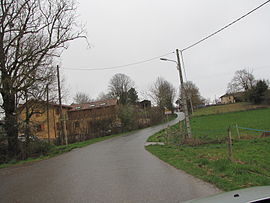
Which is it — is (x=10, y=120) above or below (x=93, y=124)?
above

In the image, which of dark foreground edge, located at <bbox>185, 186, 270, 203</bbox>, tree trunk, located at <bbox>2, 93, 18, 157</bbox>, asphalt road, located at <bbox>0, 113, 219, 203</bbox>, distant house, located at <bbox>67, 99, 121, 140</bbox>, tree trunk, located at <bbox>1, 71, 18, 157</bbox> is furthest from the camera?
distant house, located at <bbox>67, 99, 121, 140</bbox>

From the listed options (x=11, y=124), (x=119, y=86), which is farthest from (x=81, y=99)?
(x=11, y=124)

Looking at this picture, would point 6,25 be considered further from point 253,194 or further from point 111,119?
point 111,119

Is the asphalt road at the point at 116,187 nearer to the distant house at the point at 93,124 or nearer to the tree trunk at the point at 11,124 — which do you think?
the tree trunk at the point at 11,124

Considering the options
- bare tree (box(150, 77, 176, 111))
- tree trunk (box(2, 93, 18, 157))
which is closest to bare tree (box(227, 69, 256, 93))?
bare tree (box(150, 77, 176, 111))

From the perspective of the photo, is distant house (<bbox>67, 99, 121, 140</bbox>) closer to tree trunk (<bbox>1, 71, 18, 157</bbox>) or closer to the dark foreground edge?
tree trunk (<bbox>1, 71, 18, 157</bbox>)

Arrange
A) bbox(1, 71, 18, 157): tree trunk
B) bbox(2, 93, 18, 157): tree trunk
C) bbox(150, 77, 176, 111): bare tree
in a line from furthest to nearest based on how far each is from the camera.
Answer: bbox(150, 77, 176, 111): bare tree, bbox(2, 93, 18, 157): tree trunk, bbox(1, 71, 18, 157): tree trunk

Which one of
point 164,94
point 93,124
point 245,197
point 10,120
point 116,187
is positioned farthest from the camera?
point 164,94

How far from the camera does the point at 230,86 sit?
67.0 m

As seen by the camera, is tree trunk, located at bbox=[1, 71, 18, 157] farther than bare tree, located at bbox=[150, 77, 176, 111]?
No

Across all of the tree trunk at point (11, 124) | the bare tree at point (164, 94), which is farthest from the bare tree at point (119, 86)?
the tree trunk at point (11, 124)

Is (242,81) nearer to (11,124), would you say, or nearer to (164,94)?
(164,94)

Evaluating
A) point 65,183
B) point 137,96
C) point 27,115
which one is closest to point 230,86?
point 137,96

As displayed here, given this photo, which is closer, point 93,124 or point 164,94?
point 93,124
